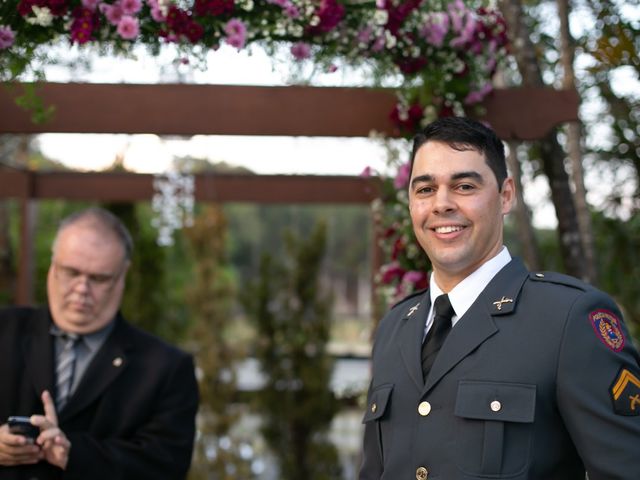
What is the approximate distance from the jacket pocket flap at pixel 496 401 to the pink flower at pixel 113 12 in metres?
2.05

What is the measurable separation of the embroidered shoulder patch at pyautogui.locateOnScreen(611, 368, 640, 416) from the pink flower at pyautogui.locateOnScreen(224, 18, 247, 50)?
2.04 meters

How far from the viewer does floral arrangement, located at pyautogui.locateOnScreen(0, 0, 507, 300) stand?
11.1ft

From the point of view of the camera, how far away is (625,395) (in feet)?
6.95

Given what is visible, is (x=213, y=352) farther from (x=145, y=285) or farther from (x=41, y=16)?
(x=41, y=16)

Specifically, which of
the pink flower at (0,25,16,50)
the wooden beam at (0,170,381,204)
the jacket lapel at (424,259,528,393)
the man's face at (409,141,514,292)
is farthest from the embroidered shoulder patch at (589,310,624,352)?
the wooden beam at (0,170,381,204)

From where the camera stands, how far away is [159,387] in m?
3.69

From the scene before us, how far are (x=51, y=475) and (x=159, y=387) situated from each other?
1.81ft

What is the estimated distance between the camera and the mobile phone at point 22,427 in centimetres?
310

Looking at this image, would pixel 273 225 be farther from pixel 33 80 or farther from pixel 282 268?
pixel 33 80

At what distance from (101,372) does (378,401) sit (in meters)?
1.51

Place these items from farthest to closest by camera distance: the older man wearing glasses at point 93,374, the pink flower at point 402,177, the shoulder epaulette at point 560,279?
1. the pink flower at point 402,177
2. the older man wearing glasses at point 93,374
3. the shoulder epaulette at point 560,279

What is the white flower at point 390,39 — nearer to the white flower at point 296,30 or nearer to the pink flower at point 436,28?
the pink flower at point 436,28

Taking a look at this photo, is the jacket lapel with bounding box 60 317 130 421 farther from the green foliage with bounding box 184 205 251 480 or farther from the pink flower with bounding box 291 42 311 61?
the green foliage with bounding box 184 205 251 480

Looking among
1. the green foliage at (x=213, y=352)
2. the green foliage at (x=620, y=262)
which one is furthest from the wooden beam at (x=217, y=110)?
the green foliage at (x=213, y=352)
